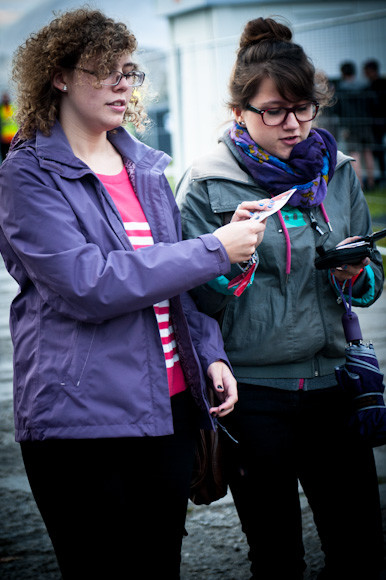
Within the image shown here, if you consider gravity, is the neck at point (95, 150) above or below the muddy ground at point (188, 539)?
above

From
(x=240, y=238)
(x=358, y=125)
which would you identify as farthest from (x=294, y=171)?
(x=358, y=125)

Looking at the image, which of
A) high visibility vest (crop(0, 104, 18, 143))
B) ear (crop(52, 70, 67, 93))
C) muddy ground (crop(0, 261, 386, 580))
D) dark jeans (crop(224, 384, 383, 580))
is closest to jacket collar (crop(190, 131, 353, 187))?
ear (crop(52, 70, 67, 93))

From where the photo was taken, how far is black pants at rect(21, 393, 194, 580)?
212cm

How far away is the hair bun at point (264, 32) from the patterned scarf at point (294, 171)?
1.15 ft

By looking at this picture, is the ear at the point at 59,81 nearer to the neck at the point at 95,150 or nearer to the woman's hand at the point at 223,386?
the neck at the point at 95,150

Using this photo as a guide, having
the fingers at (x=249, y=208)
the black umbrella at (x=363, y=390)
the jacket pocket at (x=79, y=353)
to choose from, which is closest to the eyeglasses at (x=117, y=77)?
the fingers at (x=249, y=208)

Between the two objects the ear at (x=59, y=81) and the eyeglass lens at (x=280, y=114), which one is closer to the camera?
the ear at (x=59, y=81)

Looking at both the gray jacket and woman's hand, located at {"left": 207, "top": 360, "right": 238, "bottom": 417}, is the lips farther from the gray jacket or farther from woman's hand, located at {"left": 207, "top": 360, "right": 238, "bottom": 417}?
woman's hand, located at {"left": 207, "top": 360, "right": 238, "bottom": 417}

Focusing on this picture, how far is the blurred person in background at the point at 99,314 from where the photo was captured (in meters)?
2.02

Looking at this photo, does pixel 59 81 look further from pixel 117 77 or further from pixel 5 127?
pixel 5 127

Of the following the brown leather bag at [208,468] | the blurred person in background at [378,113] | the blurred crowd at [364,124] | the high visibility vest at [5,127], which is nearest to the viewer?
the brown leather bag at [208,468]

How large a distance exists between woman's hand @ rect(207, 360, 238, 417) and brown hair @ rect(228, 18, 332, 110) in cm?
90

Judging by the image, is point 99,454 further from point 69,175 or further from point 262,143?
point 262,143

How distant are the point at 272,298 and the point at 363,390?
428 millimetres
